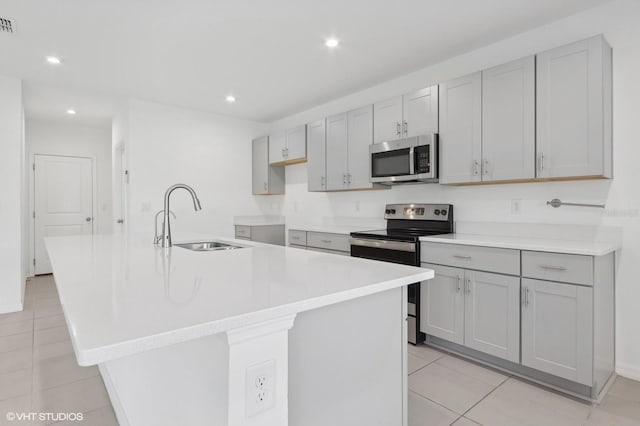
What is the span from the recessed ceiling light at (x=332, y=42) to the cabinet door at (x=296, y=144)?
1520 millimetres

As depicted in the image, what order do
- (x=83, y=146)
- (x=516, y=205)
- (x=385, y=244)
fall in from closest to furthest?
(x=516, y=205) < (x=385, y=244) < (x=83, y=146)

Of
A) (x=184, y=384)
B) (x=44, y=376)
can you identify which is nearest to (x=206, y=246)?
(x=44, y=376)

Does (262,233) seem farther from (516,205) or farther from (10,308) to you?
(516,205)

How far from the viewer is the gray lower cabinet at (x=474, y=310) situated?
2295 mm

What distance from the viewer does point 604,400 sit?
2039mm

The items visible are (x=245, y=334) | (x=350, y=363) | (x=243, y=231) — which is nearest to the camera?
(x=245, y=334)

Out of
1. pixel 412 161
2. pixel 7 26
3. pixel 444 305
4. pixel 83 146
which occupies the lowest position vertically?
pixel 444 305

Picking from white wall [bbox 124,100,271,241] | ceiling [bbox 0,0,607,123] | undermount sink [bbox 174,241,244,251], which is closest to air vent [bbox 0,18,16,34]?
ceiling [bbox 0,0,607,123]

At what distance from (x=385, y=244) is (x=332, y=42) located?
1.72m

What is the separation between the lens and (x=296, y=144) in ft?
14.9

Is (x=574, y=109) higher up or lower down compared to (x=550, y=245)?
higher up

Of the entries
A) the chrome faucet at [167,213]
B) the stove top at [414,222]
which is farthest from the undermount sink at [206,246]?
the stove top at [414,222]

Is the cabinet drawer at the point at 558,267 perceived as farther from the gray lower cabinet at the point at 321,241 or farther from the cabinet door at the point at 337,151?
the cabinet door at the point at 337,151

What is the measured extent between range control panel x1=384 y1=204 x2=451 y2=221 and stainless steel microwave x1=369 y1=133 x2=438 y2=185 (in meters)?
0.28
